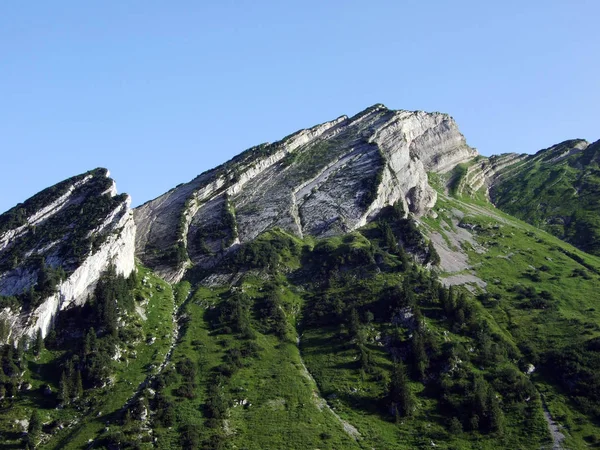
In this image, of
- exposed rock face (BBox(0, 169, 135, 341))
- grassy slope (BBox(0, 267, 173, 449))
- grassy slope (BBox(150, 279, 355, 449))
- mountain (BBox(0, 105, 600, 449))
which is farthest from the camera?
exposed rock face (BBox(0, 169, 135, 341))

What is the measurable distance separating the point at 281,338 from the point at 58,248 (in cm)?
6443

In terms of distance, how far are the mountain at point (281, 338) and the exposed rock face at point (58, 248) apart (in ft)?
1.84

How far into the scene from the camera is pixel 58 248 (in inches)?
6161

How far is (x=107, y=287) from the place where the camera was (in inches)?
5586

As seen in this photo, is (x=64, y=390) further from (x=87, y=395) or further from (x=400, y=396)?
Answer: (x=400, y=396)

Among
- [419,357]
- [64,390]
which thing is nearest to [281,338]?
[419,357]

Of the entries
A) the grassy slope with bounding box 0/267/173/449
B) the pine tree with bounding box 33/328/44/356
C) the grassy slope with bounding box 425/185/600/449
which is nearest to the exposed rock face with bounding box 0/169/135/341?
the pine tree with bounding box 33/328/44/356

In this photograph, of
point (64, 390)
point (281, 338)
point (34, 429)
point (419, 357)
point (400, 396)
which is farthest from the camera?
point (281, 338)

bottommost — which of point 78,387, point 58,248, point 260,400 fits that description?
point 260,400

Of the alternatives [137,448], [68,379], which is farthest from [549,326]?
[68,379]

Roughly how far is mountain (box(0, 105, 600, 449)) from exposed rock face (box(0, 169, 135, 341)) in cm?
56

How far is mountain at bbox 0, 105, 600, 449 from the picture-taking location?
105 metres

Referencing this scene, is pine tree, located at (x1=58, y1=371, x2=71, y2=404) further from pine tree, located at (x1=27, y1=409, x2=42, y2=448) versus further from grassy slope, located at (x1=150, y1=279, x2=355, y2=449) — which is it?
grassy slope, located at (x1=150, y1=279, x2=355, y2=449)

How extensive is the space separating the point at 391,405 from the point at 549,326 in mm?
51451
